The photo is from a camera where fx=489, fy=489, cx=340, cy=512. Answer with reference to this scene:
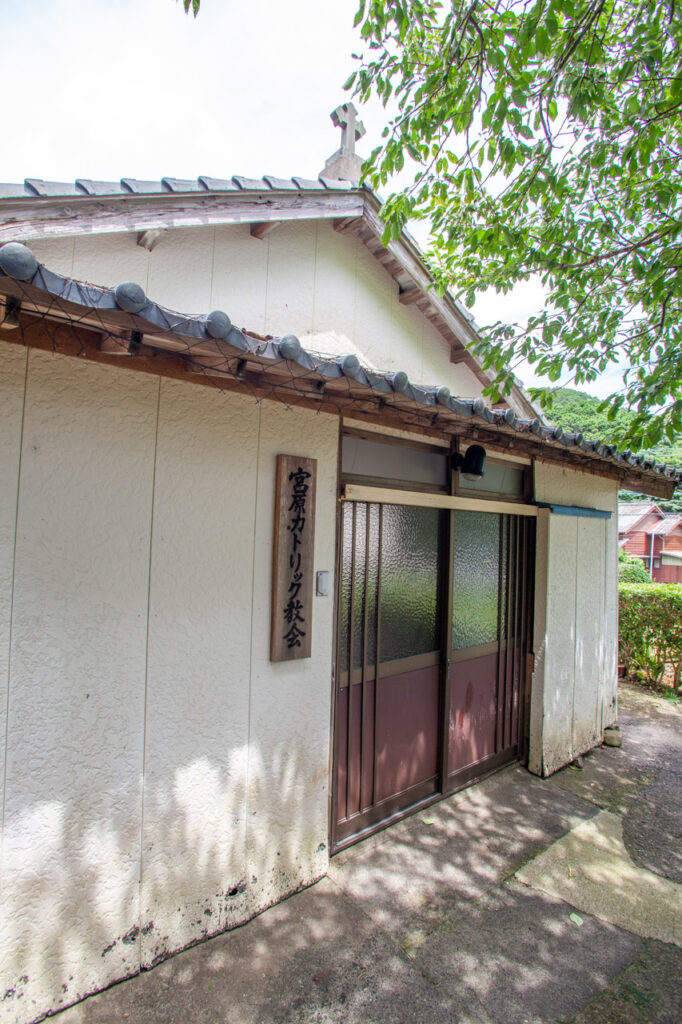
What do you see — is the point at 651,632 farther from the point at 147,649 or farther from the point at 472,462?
the point at 147,649

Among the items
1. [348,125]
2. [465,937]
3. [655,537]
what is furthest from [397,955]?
[655,537]

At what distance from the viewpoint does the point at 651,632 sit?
33.4 ft

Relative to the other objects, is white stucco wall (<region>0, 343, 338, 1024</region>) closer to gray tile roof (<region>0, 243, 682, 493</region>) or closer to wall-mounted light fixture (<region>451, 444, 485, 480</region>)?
gray tile roof (<region>0, 243, 682, 493</region>)

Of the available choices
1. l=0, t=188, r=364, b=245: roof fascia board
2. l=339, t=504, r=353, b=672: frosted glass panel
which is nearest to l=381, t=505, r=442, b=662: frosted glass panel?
l=339, t=504, r=353, b=672: frosted glass panel

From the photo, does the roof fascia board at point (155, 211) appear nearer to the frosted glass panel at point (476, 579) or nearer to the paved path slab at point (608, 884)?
the frosted glass panel at point (476, 579)

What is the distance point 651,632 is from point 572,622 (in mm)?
5409

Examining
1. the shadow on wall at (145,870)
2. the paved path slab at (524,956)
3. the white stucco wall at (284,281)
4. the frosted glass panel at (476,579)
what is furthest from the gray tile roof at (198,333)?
the paved path slab at (524,956)

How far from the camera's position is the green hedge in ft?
32.5

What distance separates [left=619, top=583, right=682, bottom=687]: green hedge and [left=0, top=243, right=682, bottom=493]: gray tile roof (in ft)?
28.4

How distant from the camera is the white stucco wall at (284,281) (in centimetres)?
367

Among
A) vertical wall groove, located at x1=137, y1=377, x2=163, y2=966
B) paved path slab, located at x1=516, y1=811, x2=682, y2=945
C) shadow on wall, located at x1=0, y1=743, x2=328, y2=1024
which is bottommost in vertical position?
paved path slab, located at x1=516, y1=811, x2=682, y2=945

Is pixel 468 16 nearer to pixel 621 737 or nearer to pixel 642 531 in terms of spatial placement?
pixel 621 737

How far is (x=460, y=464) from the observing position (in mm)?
4867

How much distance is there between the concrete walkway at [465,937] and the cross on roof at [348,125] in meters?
6.95
